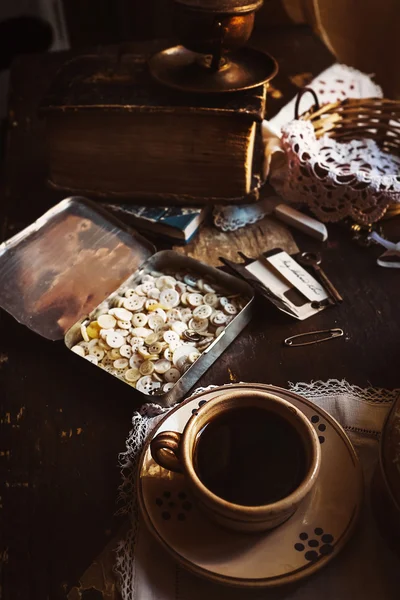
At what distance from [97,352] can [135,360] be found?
0.19 ft

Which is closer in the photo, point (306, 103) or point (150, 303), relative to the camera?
point (150, 303)

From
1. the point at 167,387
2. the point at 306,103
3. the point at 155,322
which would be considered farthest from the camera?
the point at 306,103

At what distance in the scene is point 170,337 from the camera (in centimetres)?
87

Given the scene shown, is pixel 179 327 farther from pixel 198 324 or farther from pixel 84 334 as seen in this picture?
pixel 84 334

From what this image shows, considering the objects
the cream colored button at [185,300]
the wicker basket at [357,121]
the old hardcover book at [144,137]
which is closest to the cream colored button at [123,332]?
the cream colored button at [185,300]

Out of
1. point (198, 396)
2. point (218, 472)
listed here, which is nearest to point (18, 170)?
point (198, 396)

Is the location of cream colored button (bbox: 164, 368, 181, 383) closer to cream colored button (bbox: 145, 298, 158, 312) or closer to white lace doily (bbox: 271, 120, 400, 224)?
cream colored button (bbox: 145, 298, 158, 312)

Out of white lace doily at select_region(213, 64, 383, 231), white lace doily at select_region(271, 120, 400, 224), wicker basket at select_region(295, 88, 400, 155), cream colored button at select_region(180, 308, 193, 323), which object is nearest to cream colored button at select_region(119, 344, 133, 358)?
cream colored button at select_region(180, 308, 193, 323)

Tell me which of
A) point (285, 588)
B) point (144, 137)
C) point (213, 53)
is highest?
point (213, 53)

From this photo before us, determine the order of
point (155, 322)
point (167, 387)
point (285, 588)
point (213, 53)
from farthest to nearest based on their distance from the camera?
1. point (213, 53)
2. point (155, 322)
3. point (167, 387)
4. point (285, 588)

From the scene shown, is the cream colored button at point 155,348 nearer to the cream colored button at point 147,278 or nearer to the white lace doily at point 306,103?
the cream colored button at point 147,278

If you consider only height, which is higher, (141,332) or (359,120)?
(359,120)

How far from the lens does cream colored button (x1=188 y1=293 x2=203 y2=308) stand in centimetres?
92

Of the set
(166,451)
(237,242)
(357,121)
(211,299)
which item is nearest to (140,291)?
(211,299)
